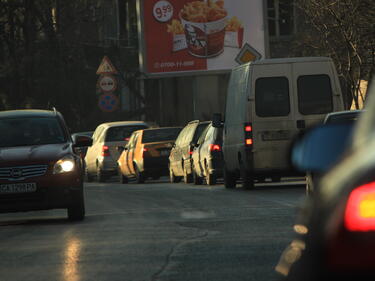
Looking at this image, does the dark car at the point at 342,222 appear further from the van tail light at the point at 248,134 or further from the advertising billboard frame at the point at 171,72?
the advertising billboard frame at the point at 171,72

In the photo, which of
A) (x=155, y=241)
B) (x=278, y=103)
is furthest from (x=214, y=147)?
(x=155, y=241)

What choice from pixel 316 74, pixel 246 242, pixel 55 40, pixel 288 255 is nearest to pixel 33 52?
pixel 55 40

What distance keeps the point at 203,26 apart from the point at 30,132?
30769 millimetres

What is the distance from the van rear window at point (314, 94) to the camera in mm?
21320

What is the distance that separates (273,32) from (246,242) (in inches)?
1625

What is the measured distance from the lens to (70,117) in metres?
50.3

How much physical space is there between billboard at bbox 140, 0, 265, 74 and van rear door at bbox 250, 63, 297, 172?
83.2ft

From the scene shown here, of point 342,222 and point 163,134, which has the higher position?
point 342,222

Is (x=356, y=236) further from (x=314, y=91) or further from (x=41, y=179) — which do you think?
(x=314, y=91)

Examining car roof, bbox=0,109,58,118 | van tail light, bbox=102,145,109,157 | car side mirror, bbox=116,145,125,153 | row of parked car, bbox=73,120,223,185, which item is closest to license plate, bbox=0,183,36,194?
car roof, bbox=0,109,58,118

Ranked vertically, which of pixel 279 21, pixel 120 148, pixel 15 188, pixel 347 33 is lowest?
pixel 120 148

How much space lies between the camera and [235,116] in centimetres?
2244

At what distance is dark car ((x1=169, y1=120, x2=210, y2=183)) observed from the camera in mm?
27969

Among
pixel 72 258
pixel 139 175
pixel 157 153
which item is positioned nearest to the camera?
pixel 72 258
